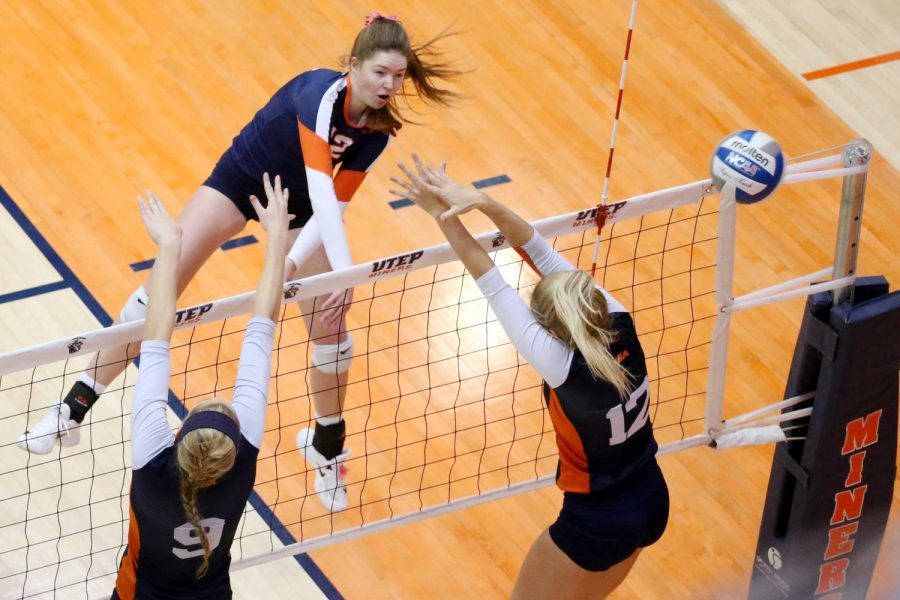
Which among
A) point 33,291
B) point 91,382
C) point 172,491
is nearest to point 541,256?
point 172,491

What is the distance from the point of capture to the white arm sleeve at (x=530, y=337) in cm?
418

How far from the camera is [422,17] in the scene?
880 centimetres

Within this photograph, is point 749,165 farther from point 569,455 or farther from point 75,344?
point 75,344

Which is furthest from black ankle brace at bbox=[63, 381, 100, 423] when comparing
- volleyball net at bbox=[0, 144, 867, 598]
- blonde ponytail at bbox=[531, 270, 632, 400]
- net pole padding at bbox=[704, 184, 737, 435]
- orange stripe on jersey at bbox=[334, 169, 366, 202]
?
net pole padding at bbox=[704, 184, 737, 435]

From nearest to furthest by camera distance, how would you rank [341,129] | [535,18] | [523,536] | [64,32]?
1. [341,129]
2. [523,536]
3. [64,32]
4. [535,18]

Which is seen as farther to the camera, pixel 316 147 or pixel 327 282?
pixel 316 147

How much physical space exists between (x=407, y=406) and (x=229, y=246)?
4.62 feet

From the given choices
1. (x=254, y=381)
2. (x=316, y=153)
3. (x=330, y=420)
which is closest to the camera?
(x=254, y=381)

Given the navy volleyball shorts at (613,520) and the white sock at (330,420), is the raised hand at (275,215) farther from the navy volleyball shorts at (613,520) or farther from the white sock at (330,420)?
the white sock at (330,420)

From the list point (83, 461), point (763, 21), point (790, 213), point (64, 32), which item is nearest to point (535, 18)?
point (763, 21)

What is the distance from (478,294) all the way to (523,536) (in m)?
1.51

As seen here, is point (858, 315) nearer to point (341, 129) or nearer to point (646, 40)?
point (341, 129)

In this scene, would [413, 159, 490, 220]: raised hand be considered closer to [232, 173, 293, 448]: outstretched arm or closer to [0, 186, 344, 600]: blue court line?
[232, 173, 293, 448]: outstretched arm

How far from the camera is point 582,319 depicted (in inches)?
163
